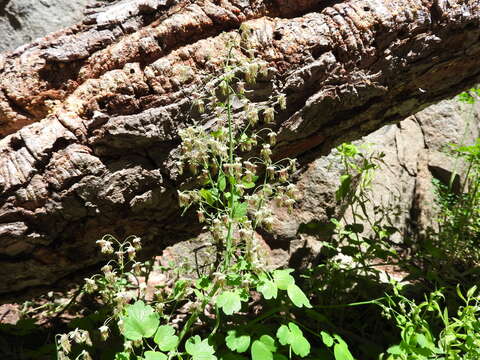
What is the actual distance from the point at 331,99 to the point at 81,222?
1.14 meters

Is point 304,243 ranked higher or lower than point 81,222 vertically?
lower

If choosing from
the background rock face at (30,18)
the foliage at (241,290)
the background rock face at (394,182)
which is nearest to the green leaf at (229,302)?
the foliage at (241,290)

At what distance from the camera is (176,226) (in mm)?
1864

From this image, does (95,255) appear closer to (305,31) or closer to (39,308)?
(39,308)

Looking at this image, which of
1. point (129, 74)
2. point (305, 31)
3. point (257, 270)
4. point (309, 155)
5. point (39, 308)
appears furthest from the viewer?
point (39, 308)

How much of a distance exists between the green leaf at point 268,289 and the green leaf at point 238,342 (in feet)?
0.67

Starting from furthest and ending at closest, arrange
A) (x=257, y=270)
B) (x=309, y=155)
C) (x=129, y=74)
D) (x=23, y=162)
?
(x=309, y=155)
(x=129, y=74)
(x=23, y=162)
(x=257, y=270)

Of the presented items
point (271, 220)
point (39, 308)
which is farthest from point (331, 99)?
point (39, 308)

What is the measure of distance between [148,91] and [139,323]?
846 mm

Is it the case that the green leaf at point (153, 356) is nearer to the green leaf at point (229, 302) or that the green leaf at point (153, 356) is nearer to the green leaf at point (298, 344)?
the green leaf at point (229, 302)

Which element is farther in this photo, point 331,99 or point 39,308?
point 39,308

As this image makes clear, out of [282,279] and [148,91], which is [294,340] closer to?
[282,279]

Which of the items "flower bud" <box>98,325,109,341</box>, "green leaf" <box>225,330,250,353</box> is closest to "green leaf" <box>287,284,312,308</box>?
"green leaf" <box>225,330,250,353</box>

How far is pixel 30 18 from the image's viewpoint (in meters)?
3.23
